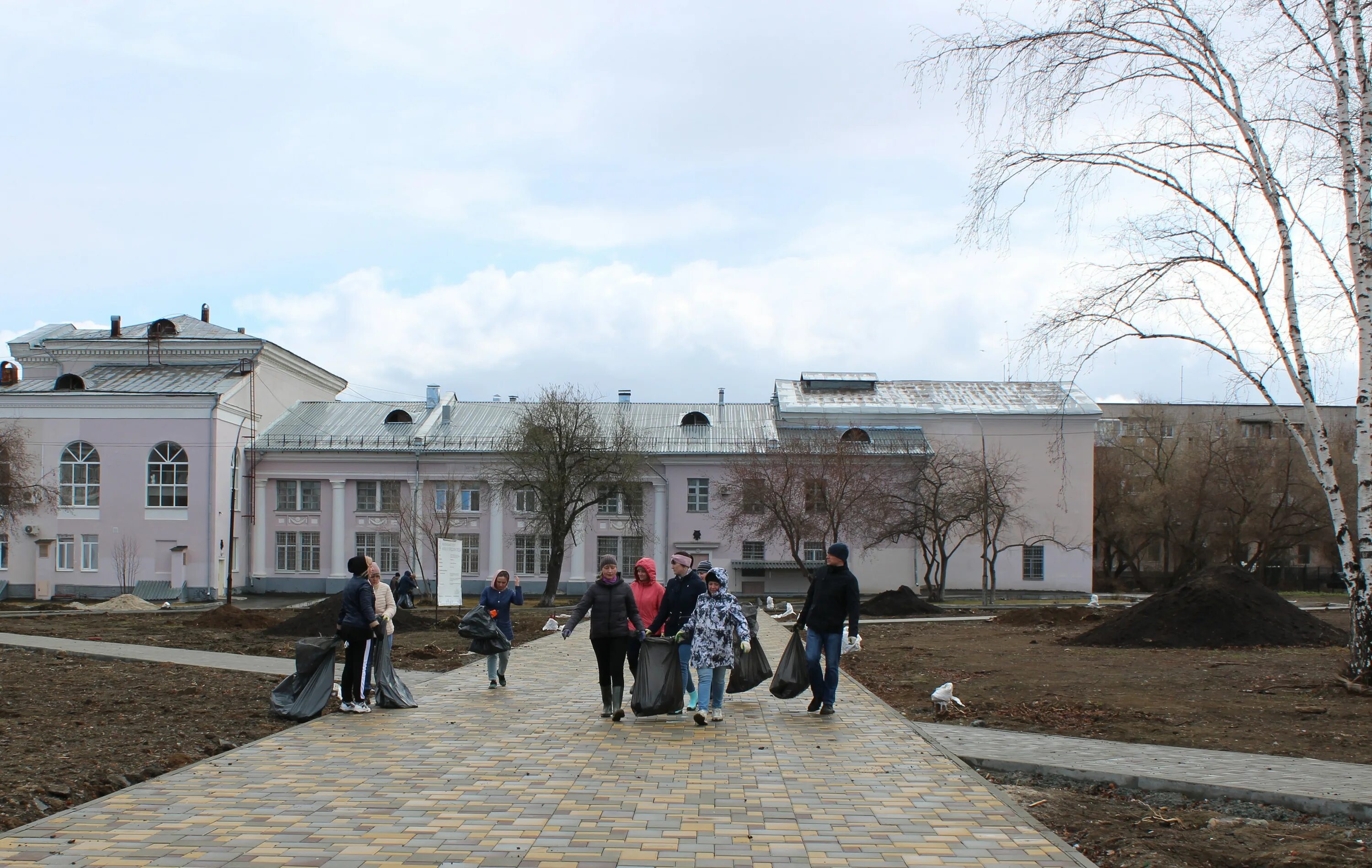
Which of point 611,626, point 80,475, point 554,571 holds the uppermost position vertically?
point 80,475

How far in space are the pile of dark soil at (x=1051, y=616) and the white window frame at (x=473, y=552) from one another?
2872cm

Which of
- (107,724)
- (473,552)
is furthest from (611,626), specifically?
(473,552)

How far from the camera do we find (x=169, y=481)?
5156 cm

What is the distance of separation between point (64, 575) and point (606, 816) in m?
52.7

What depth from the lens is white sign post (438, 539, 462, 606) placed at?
106 ft

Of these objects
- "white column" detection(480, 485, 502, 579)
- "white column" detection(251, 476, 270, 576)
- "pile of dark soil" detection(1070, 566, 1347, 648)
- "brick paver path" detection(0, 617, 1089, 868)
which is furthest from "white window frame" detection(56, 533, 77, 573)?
"brick paver path" detection(0, 617, 1089, 868)

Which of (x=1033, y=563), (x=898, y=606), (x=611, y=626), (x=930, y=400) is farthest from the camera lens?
(x=930, y=400)

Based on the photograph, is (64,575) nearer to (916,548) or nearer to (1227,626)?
(916,548)

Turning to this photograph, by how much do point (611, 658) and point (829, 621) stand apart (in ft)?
7.60

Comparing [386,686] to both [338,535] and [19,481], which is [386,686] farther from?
[338,535]

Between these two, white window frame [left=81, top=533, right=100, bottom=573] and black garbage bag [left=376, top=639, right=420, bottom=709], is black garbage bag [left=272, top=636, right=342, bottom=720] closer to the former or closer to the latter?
black garbage bag [left=376, top=639, right=420, bottom=709]

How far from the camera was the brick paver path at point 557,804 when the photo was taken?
6012 millimetres

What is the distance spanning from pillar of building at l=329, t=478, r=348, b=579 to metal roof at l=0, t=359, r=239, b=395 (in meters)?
6.98

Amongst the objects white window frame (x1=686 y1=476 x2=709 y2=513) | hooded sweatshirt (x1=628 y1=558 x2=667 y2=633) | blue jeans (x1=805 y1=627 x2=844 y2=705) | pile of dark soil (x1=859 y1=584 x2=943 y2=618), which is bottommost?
pile of dark soil (x1=859 y1=584 x2=943 y2=618)
